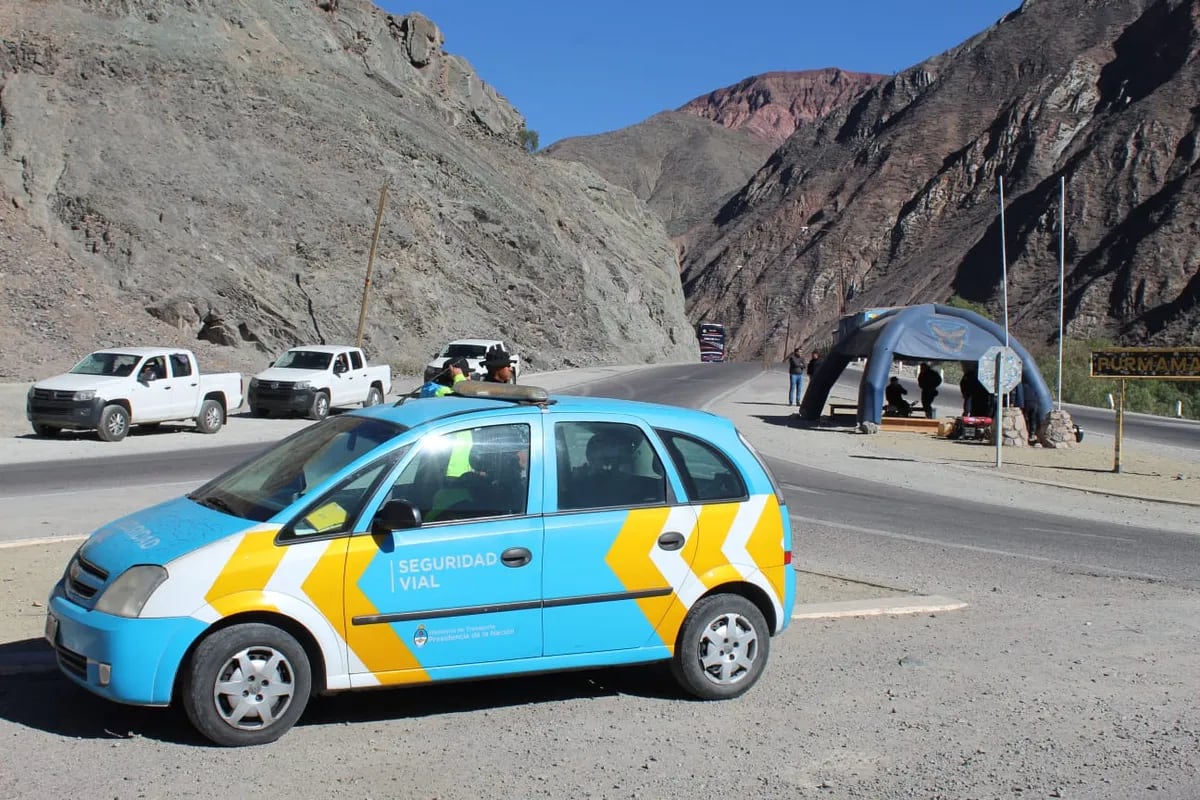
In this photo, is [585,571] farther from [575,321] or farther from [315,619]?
[575,321]

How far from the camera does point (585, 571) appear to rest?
6.00 metres

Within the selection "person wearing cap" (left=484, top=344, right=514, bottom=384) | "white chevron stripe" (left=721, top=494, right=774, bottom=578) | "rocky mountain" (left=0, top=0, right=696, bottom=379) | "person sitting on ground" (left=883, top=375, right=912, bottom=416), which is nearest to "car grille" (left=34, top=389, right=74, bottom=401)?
"rocky mountain" (left=0, top=0, right=696, bottom=379)

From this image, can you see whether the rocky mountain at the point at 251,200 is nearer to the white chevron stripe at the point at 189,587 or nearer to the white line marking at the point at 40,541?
the white line marking at the point at 40,541

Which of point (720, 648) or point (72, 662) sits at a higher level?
point (72, 662)

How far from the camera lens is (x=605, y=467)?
6.23 metres

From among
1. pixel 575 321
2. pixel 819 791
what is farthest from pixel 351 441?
pixel 575 321

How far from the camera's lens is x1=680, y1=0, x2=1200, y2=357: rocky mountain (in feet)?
276

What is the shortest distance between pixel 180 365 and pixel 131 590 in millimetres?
19028

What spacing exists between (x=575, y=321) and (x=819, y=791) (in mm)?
58409

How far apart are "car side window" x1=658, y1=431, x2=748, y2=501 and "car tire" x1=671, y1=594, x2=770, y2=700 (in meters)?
0.56

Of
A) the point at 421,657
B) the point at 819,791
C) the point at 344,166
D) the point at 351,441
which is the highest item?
the point at 344,166

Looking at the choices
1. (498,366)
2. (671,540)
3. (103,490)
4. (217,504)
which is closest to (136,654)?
(217,504)

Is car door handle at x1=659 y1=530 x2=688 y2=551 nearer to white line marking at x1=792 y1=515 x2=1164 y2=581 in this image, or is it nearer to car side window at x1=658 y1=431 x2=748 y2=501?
car side window at x1=658 y1=431 x2=748 y2=501

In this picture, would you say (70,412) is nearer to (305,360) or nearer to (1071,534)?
(305,360)
